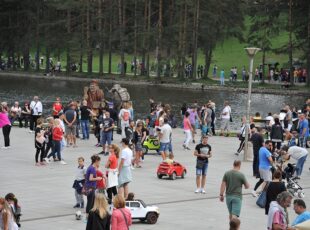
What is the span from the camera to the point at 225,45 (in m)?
101

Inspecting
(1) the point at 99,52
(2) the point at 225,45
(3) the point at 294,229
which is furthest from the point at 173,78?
(3) the point at 294,229

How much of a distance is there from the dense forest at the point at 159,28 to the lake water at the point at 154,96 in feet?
21.3

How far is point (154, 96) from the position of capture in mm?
69375

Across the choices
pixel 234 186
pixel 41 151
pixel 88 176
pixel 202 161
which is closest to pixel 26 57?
pixel 41 151

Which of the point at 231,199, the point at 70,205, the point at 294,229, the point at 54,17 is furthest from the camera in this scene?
the point at 54,17

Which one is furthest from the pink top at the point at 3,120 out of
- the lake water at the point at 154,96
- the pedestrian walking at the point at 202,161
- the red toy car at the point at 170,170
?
the lake water at the point at 154,96

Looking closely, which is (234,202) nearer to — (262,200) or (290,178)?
(262,200)

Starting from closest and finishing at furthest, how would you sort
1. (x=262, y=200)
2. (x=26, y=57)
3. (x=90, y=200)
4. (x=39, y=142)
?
1. (x=90, y=200)
2. (x=262, y=200)
3. (x=39, y=142)
4. (x=26, y=57)

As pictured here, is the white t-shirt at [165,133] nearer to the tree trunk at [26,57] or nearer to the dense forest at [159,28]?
the dense forest at [159,28]

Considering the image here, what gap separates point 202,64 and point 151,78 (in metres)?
13.4

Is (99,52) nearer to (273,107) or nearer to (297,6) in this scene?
(297,6)

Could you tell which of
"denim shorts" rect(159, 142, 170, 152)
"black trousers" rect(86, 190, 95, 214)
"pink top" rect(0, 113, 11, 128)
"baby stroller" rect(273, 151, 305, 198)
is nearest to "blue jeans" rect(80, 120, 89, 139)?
"pink top" rect(0, 113, 11, 128)

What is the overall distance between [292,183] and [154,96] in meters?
46.4

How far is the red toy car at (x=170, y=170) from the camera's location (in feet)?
81.9
